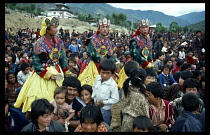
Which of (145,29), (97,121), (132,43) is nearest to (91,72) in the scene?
(132,43)

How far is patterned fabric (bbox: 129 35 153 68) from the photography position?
481 cm

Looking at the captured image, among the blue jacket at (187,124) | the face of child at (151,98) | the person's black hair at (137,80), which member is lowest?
the blue jacket at (187,124)

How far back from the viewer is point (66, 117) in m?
3.35

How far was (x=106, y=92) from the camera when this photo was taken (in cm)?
326

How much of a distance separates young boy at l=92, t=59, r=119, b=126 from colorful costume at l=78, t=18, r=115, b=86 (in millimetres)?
1216

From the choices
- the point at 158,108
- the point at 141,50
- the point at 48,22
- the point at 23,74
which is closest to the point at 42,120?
the point at 158,108

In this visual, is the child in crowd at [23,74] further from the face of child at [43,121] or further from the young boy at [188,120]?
the young boy at [188,120]

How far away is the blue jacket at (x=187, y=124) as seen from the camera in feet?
8.05

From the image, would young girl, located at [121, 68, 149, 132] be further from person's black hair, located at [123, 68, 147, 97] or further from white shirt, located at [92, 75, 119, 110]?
white shirt, located at [92, 75, 119, 110]

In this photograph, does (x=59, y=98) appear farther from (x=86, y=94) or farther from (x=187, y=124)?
(x=187, y=124)

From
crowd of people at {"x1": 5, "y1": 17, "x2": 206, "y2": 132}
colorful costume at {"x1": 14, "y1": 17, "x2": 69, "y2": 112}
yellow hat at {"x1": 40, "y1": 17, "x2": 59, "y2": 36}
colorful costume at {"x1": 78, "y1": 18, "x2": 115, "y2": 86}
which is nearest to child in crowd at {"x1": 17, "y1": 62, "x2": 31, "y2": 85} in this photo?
crowd of people at {"x1": 5, "y1": 17, "x2": 206, "y2": 132}

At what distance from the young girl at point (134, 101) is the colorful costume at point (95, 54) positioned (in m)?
1.84

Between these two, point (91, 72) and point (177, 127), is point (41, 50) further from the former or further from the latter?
point (177, 127)

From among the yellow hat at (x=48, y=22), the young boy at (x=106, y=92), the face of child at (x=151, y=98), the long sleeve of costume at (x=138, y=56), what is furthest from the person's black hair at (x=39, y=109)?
the long sleeve of costume at (x=138, y=56)
